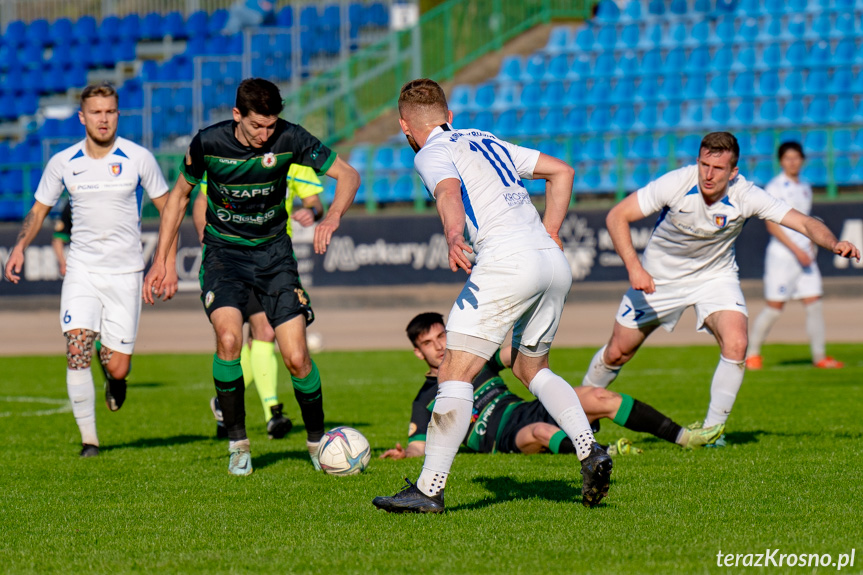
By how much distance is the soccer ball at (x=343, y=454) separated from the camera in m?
6.26

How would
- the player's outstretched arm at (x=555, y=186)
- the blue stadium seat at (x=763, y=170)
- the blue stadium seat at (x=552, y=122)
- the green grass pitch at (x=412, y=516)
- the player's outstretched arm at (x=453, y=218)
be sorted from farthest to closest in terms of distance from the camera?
1. the blue stadium seat at (x=552, y=122)
2. the blue stadium seat at (x=763, y=170)
3. the player's outstretched arm at (x=555, y=186)
4. the player's outstretched arm at (x=453, y=218)
5. the green grass pitch at (x=412, y=516)

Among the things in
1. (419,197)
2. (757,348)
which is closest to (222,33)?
(419,197)

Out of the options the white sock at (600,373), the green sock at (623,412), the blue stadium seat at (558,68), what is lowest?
the green sock at (623,412)

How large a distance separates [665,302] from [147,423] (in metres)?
4.29

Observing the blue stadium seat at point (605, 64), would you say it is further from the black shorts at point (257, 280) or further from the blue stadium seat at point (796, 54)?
the black shorts at point (257, 280)

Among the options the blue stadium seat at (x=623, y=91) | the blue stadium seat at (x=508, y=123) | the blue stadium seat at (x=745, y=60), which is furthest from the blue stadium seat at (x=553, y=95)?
the blue stadium seat at (x=745, y=60)

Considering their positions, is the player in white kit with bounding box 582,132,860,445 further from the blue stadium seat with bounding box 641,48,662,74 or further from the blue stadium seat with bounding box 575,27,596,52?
the blue stadium seat with bounding box 575,27,596,52

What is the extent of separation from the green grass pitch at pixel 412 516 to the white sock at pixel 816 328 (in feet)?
7.17

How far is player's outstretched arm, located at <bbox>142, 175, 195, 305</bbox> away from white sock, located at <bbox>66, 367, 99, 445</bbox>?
1185 mm

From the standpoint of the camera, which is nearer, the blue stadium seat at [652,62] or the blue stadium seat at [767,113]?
the blue stadium seat at [767,113]

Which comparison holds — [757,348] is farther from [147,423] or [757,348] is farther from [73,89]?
[73,89]

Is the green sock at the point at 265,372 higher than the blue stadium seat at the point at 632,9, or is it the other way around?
the blue stadium seat at the point at 632,9

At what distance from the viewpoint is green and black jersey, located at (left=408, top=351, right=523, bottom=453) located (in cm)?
680

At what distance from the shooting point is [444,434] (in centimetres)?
491
